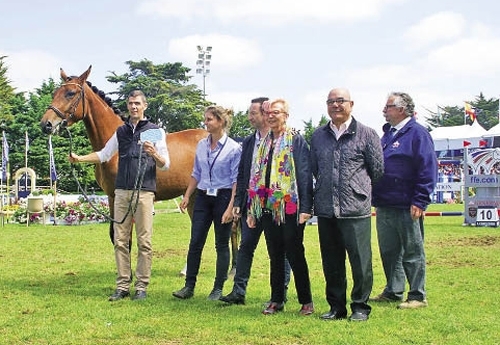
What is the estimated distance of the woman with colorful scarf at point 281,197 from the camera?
17.7 ft

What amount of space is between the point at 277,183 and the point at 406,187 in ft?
4.57

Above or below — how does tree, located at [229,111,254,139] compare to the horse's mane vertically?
above

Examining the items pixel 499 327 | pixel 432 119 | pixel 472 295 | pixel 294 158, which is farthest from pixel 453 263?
pixel 432 119

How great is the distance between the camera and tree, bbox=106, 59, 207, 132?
2250 inches

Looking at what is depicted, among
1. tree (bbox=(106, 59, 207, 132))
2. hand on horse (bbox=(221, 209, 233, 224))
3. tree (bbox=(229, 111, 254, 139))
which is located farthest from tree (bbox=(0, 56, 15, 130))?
hand on horse (bbox=(221, 209, 233, 224))

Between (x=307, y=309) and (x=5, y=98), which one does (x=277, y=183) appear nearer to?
(x=307, y=309)

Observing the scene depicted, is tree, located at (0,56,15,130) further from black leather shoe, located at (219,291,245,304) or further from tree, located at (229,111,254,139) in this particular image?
black leather shoe, located at (219,291,245,304)

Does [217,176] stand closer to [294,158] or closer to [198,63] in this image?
[294,158]

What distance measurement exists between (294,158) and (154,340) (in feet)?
6.73

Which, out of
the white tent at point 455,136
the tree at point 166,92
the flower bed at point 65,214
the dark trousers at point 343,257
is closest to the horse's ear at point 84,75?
the dark trousers at point 343,257

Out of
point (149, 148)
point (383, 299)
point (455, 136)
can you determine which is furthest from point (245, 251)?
point (455, 136)

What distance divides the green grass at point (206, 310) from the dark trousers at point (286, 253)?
23 cm

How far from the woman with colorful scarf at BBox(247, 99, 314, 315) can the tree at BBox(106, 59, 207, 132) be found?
51339 millimetres

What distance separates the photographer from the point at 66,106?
23.3 ft
